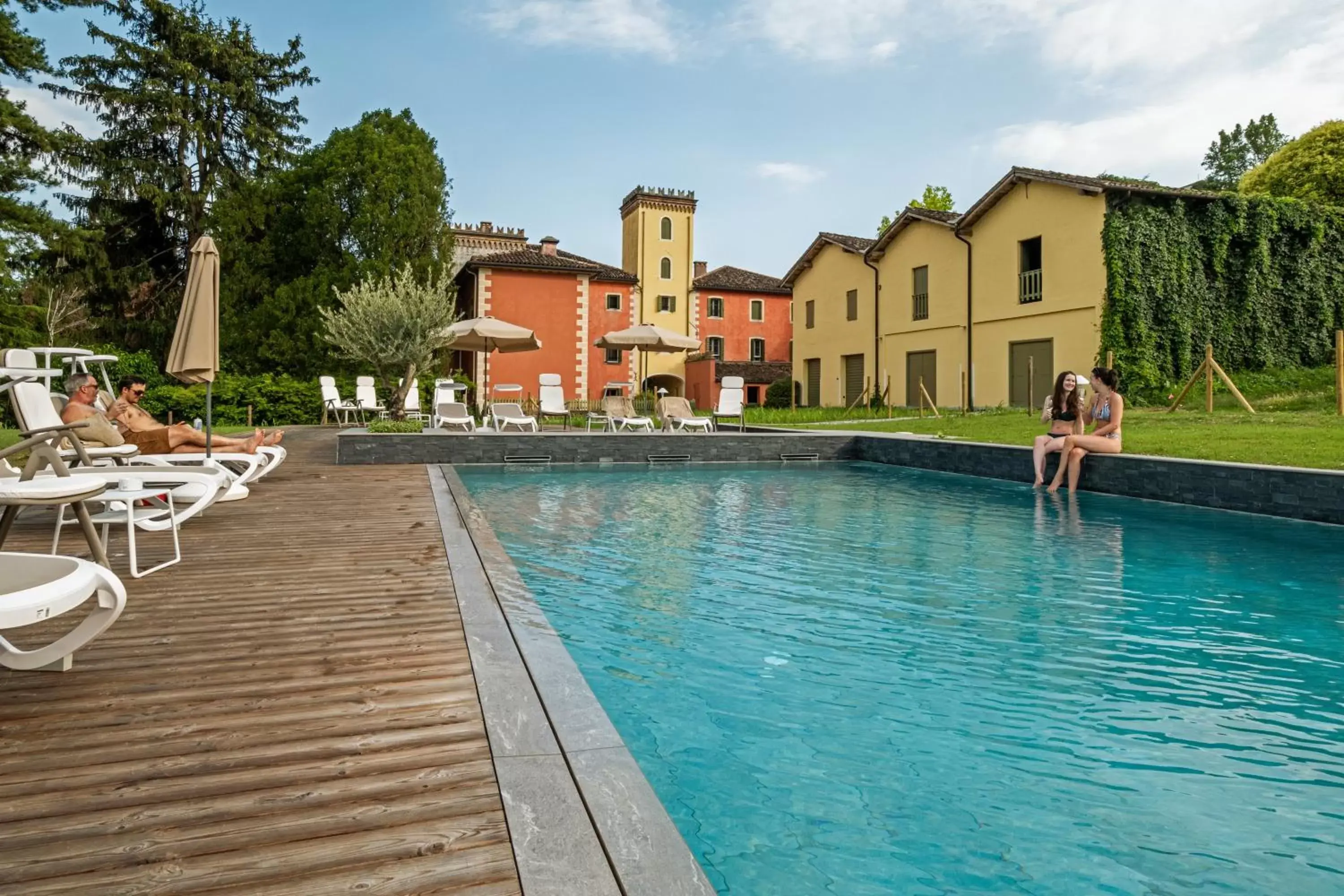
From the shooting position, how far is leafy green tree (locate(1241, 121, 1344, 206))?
2727 centimetres

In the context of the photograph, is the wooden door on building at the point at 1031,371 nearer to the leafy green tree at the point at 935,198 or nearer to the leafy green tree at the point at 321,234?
the leafy green tree at the point at 935,198

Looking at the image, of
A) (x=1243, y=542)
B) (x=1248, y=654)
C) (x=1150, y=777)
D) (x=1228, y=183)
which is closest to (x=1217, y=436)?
(x=1243, y=542)

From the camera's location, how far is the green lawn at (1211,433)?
905cm

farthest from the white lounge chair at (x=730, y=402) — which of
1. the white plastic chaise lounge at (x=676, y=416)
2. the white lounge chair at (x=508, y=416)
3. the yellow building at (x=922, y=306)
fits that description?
the yellow building at (x=922, y=306)

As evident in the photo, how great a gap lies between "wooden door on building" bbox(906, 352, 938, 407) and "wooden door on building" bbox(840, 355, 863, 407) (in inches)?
95.5

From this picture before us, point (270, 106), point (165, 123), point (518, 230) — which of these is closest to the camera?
point (165, 123)

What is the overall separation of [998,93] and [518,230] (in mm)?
24281

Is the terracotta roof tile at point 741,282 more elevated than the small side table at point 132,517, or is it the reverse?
the terracotta roof tile at point 741,282

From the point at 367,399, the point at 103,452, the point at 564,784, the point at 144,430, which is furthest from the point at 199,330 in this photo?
the point at 367,399

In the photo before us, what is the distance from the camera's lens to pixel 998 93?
18.3 m

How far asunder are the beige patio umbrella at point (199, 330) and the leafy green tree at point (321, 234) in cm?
1831

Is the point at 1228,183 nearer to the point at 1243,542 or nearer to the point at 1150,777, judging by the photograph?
the point at 1243,542

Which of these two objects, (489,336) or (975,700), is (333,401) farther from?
(975,700)

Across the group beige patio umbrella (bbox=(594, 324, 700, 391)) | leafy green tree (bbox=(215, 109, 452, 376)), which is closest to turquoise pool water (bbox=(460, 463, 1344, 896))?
beige patio umbrella (bbox=(594, 324, 700, 391))
